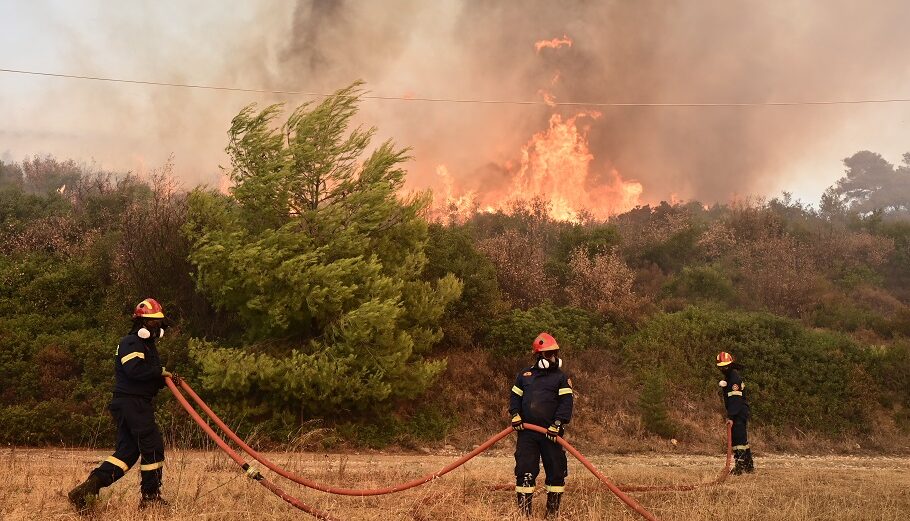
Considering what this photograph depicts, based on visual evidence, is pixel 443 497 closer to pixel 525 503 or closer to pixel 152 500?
pixel 525 503

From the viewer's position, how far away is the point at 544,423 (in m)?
8.26

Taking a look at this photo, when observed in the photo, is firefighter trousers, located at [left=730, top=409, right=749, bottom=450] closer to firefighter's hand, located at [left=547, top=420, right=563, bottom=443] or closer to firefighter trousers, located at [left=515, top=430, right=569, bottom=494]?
firefighter trousers, located at [left=515, top=430, right=569, bottom=494]

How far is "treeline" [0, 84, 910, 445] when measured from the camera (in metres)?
18.0

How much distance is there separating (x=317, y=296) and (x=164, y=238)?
895 cm

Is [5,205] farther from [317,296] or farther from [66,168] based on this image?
[66,168]

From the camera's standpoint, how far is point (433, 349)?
2423 centimetres

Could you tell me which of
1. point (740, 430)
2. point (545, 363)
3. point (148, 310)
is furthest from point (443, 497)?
point (740, 430)

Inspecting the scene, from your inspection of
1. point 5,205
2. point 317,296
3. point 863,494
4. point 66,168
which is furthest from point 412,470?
point 66,168

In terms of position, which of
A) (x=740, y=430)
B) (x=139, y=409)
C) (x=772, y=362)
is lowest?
(x=740, y=430)

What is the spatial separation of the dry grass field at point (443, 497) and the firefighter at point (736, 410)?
16.0 inches

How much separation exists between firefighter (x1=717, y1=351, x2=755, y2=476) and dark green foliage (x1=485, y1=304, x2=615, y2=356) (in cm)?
1155

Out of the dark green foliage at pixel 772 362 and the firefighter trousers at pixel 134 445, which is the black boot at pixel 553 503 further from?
the dark green foliage at pixel 772 362

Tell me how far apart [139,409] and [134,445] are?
1.46 ft

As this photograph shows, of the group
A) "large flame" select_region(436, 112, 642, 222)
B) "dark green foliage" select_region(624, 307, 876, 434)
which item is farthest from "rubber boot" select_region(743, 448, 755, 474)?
"large flame" select_region(436, 112, 642, 222)
